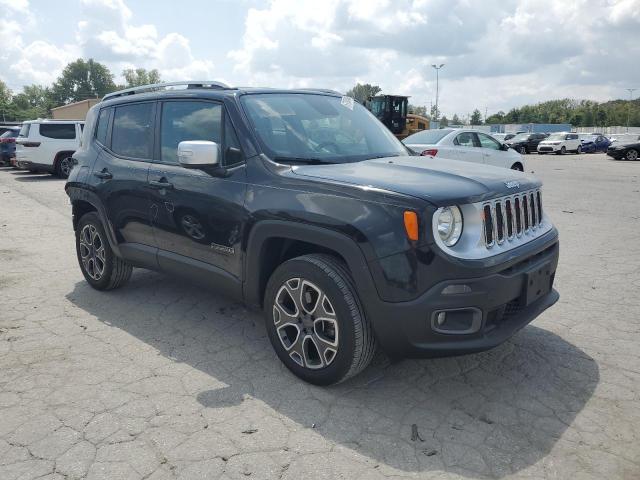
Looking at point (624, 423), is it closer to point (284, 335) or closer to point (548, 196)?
point (284, 335)

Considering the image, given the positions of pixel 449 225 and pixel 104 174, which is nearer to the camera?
pixel 449 225

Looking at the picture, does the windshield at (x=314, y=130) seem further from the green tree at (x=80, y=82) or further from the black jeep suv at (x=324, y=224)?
the green tree at (x=80, y=82)

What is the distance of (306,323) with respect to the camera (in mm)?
3320

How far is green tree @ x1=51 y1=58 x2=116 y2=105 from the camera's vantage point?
139 m

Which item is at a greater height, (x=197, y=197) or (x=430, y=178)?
(x=430, y=178)

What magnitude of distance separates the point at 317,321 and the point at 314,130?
58.0 inches

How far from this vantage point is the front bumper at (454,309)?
283 cm

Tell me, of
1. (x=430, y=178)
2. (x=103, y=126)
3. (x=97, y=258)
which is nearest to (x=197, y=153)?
(x=430, y=178)

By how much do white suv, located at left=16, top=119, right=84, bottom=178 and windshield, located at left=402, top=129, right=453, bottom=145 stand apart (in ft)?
33.3

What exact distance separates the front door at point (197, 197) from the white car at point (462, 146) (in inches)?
303

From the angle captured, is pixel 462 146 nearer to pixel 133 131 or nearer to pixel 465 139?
pixel 465 139

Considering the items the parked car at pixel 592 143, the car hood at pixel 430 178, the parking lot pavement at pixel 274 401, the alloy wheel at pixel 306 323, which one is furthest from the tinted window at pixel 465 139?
the parked car at pixel 592 143

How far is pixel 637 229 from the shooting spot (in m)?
8.11

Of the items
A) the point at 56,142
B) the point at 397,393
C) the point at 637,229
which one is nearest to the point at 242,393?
the point at 397,393
